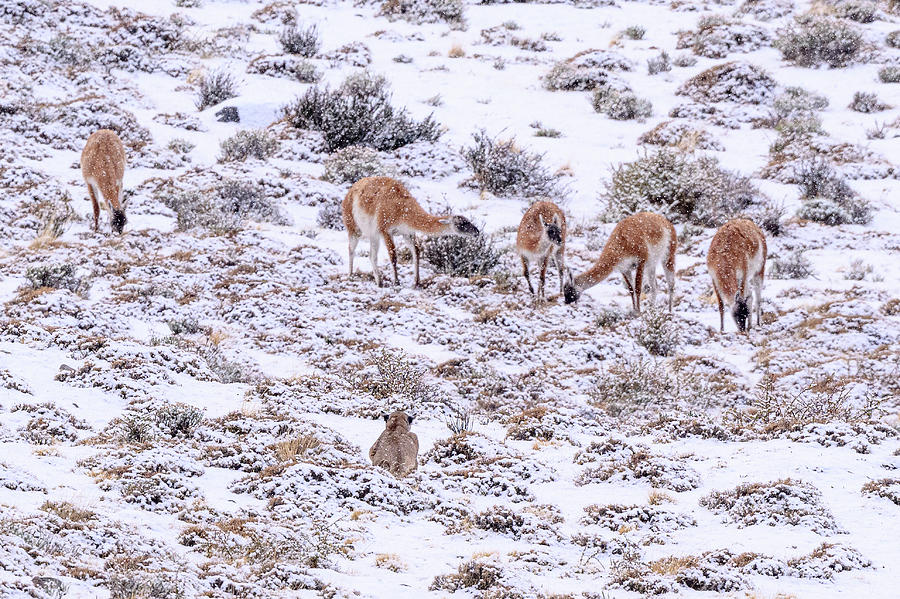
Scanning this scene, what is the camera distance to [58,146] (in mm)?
17906

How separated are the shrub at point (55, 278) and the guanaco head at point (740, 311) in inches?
327

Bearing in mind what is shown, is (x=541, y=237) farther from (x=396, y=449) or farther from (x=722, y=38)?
(x=722, y=38)

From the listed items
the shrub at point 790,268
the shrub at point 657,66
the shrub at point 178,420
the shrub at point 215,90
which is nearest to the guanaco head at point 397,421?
the shrub at point 178,420

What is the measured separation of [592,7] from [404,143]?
1263 cm

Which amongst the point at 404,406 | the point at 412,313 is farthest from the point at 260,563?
the point at 412,313

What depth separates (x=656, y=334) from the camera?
12.1m

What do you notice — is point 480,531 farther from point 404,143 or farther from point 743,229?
point 404,143

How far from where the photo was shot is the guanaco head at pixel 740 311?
1234 cm

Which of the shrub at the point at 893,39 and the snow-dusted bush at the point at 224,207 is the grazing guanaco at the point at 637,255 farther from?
the shrub at the point at 893,39

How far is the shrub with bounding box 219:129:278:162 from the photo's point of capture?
18.3m

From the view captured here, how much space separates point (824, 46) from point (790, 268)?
467 inches

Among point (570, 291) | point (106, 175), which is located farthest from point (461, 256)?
point (106, 175)

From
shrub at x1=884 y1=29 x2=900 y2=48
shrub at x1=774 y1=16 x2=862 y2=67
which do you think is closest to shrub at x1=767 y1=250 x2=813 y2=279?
shrub at x1=774 y1=16 x2=862 y2=67

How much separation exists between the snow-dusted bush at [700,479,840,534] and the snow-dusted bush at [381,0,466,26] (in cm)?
2234
